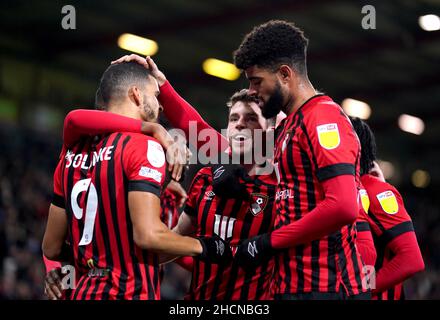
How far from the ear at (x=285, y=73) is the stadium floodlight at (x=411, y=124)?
779 inches

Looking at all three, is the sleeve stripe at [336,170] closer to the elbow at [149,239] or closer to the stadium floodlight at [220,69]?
the elbow at [149,239]

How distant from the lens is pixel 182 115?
17.4ft

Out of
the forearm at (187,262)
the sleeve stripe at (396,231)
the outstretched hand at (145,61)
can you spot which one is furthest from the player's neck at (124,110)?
the sleeve stripe at (396,231)

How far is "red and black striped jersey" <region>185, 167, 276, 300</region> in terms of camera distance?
15.2ft

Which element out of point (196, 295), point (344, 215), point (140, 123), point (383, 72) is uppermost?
point (383, 72)

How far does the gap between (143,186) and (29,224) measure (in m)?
10.7

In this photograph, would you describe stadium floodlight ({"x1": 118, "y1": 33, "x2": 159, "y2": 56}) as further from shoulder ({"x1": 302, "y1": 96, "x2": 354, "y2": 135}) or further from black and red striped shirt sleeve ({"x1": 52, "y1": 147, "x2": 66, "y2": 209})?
shoulder ({"x1": 302, "y1": 96, "x2": 354, "y2": 135})

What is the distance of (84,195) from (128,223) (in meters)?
0.30

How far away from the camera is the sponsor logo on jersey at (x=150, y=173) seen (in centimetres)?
390

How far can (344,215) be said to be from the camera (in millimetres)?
3791

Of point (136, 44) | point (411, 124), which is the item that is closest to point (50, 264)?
point (136, 44)

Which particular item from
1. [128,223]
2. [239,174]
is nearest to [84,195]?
[128,223]

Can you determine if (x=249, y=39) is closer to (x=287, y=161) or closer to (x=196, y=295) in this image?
(x=287, y=161)

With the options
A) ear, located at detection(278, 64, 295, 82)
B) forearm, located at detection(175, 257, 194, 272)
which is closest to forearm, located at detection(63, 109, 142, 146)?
ear, located at detection(278, 64, 295, 82)
